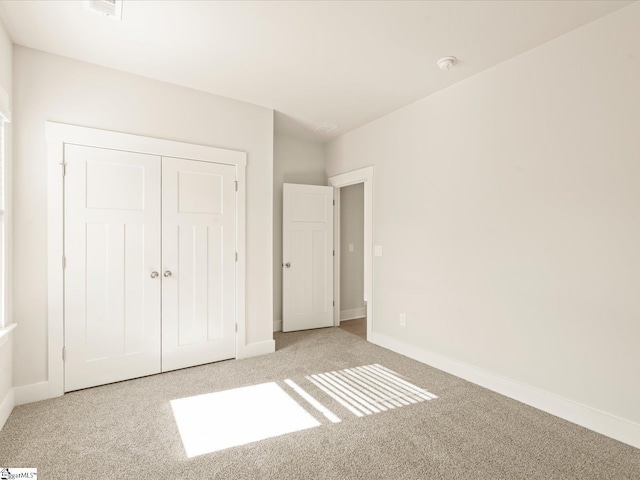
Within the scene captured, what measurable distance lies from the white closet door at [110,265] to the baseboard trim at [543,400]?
9.01 ft

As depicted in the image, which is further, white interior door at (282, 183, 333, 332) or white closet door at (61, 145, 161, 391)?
white interior door at (282, 183, 333, 332)

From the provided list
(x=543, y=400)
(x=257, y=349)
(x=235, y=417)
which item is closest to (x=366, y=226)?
(x=257, y=349)

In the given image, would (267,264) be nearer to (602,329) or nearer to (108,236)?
(108,236)

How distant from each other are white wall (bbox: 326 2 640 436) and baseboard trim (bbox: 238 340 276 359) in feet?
4.85

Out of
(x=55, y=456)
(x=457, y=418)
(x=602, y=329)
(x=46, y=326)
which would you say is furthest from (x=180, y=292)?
(x=602, y=329)

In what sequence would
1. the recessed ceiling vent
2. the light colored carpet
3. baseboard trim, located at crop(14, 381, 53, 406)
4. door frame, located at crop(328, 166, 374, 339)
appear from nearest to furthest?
1. the light colored carpet
2. the recessed ceiling vent
3. baseboard trim, located at crop(14, 381, 53, 406)
4. door frame, located at crop(328, 166, 374, 339)

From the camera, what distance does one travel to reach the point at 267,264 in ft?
12.3

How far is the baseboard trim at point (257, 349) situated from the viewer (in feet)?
11.6

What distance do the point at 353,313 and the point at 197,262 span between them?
2.97m

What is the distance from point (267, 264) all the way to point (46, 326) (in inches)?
78.2

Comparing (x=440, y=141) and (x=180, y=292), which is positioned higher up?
(x=440, y=141)

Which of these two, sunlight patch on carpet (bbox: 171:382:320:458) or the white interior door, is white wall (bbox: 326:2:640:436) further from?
sunlight patch on carpet (bbox: 171:382:320:458)

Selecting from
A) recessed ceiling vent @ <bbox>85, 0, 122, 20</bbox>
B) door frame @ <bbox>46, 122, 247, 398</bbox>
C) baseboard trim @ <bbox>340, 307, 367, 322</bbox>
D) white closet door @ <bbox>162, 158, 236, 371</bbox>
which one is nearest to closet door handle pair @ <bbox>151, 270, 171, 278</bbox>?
white closet door @ <bbox>162, 158, 236, 371</bbox>

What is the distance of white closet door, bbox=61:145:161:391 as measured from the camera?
2.72 m
